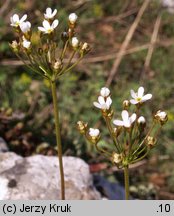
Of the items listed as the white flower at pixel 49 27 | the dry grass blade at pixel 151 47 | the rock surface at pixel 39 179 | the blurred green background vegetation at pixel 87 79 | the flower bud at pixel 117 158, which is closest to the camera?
the flower bud at pixel 117 158

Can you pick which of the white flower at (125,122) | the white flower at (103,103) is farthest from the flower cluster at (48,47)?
the white flower at (125,122)

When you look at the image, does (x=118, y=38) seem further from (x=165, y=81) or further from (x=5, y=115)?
(x=5, y=115)

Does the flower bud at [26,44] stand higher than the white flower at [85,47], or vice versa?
the white flower at [85,47]

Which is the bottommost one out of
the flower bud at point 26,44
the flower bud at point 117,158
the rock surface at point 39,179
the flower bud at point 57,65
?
the flower bud at point 117,158

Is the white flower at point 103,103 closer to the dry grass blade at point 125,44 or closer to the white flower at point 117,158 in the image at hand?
the white flower at point 117,158

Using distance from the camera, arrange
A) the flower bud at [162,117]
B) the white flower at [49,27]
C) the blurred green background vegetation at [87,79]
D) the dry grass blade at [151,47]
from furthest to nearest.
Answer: the dry grass blade at [151,47] < the blurred green background vegetation at [87,79] < the white flower at [49,27] < the flower bud at [162,117]

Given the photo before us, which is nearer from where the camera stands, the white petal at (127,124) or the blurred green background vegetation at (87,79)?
the white petal at (127,124)
